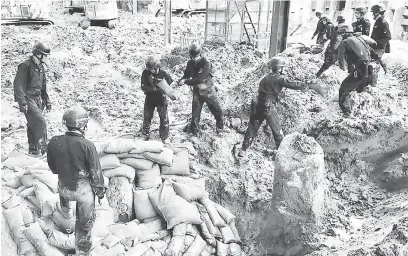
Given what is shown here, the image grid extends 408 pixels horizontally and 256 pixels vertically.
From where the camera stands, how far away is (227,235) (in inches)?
179

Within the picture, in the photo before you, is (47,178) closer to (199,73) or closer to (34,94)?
Result: (34,94)

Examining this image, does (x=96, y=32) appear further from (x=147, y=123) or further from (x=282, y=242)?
(x=282, y=242)

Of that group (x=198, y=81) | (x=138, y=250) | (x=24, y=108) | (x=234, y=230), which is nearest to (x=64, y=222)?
(x=138, y=250)

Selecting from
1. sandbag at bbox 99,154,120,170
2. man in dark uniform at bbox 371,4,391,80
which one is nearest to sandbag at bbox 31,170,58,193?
sandbag at bbox 99,154,120,170

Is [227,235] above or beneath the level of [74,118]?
beneath

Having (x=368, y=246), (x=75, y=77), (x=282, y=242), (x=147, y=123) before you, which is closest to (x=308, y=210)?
(x=282, y=242)

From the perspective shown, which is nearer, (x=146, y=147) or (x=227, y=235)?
(x=227, y=235)

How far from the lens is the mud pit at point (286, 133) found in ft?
14.9

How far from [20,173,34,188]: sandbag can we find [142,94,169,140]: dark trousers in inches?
73.4

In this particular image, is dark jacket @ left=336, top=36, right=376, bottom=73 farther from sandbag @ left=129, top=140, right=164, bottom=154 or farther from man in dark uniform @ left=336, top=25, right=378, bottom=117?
sandbag @ left=129, top=140, right=164, bottom=154

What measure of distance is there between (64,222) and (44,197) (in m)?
0.43

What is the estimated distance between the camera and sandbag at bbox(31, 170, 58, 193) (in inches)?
167

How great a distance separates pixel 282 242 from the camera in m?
4.68

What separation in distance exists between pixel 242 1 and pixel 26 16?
7.99 meters
